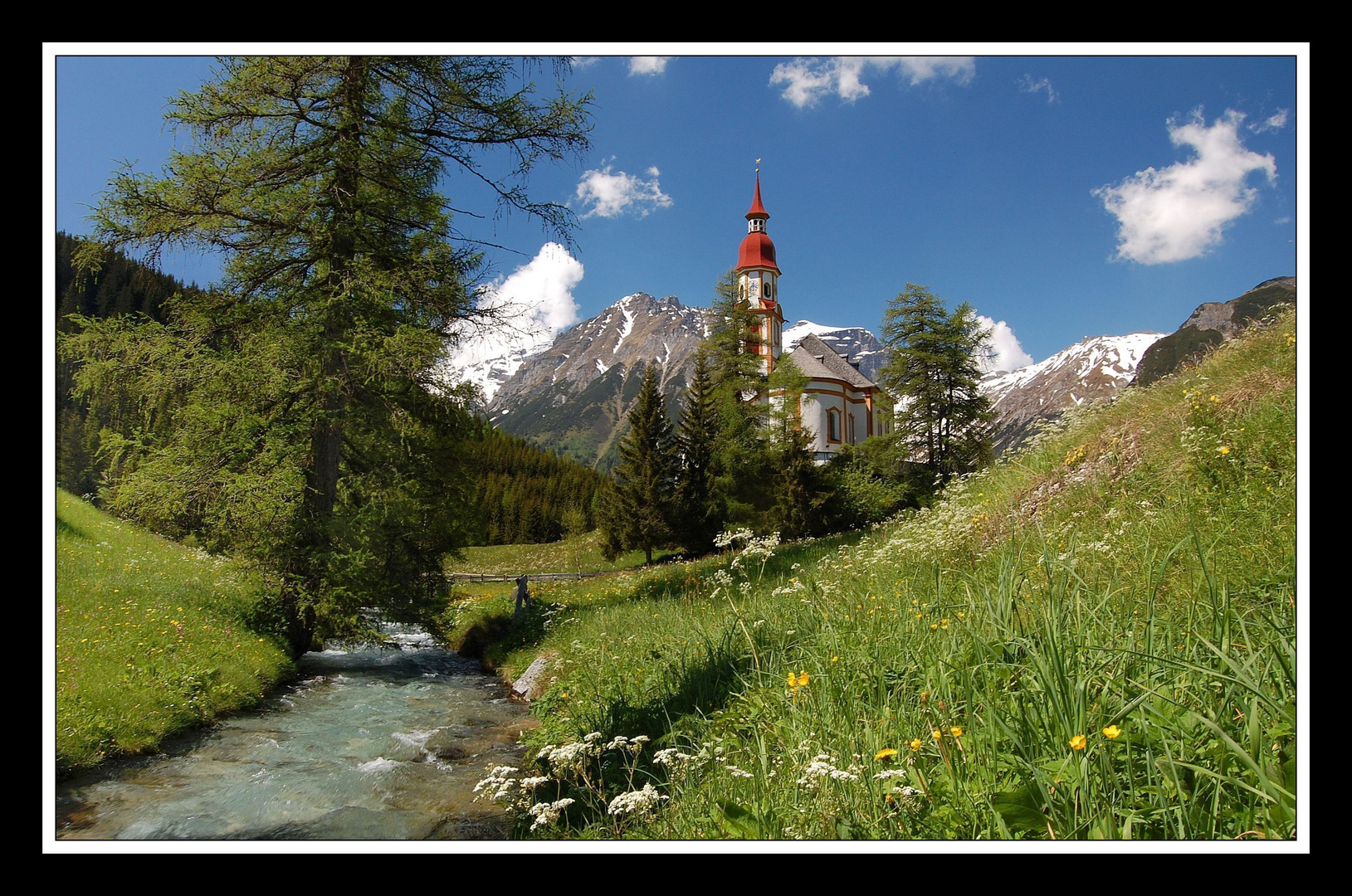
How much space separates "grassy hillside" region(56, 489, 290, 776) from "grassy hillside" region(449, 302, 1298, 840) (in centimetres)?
302

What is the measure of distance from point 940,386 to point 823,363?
53.8 ft

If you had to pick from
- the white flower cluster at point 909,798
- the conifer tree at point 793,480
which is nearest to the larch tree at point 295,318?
the white flower cluster at point 909,798

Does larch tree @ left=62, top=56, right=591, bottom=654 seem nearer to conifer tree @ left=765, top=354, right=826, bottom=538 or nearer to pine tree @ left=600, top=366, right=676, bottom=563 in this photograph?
conifer tree @ left=765, top=354, right=826, bottom=538

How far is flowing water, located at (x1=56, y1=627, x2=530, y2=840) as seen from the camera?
3.99 metres

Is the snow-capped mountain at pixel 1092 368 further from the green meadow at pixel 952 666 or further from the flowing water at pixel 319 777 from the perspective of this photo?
the flowing water at pixel 319 777

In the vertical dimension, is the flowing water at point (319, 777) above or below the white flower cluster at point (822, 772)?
below

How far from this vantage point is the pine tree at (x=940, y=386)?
26.2 m

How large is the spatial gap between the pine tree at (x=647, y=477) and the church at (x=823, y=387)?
636 centimetres

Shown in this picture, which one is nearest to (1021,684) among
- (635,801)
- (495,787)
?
(635,801)

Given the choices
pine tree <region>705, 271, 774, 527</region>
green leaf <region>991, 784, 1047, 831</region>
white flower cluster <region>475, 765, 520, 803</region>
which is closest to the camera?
green leaf <region>991, 784, 1047, 831</region>

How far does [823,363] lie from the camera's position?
4247cm

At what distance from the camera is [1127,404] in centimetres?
783

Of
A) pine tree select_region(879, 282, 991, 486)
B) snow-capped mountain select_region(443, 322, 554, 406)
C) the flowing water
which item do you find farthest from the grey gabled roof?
the flowing water

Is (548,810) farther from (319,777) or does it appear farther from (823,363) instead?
(823,363)
